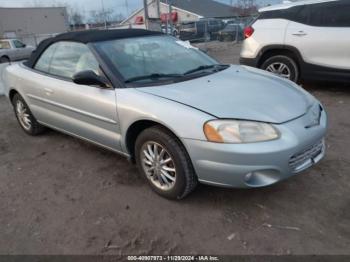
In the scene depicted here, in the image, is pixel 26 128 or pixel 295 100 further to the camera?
pixel 26 128

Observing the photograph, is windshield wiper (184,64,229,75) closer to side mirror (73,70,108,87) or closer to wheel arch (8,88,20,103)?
side mirror (73,70,108,87)

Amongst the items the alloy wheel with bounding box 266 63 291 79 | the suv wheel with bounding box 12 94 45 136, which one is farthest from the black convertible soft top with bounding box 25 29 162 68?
the alloy wheel with bounding box 266 63 291 79

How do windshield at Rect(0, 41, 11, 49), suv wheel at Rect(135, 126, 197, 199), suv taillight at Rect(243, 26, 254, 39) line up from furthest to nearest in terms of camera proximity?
windshield at Rect(0, 41, 11, 49) < suv taillight at Rect(243, 26, 254, 39) < suv wheel at Rect(135, 126, 197, 199)

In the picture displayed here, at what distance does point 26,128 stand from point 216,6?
189 ft

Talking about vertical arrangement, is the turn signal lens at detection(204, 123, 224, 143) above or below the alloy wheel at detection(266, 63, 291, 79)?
above

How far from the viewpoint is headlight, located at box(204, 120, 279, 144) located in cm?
262

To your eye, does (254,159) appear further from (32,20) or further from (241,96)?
(32,20)

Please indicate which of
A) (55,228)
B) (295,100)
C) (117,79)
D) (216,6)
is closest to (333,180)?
(295,100)

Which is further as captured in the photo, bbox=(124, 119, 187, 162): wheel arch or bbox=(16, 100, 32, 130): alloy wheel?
bbox=(16, 100, 32, 130): alloy wheel

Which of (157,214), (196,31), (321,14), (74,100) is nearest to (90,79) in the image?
(74,100)

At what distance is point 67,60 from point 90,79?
0.95 metres

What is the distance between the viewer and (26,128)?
512 cm

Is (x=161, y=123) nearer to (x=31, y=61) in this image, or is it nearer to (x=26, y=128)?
(x=31, y=61)

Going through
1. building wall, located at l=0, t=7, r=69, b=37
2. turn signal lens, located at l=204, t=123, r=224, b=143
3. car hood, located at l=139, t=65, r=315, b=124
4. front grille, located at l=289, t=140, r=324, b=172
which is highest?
car hood, located at l=139, t=65, r=315, b=124
